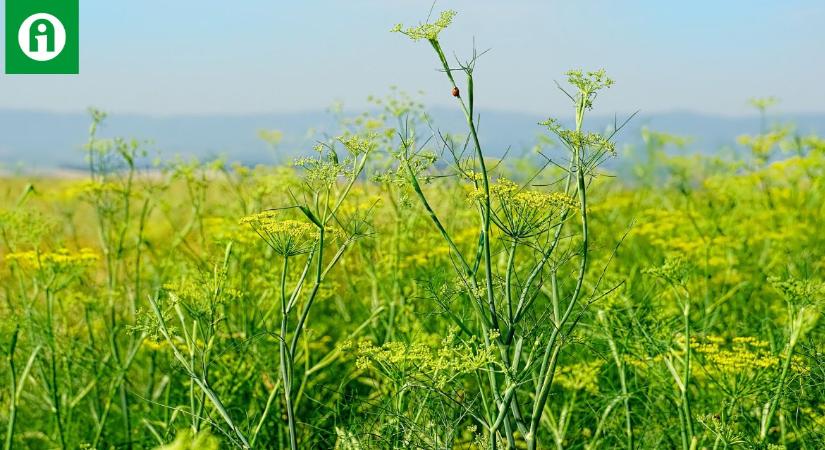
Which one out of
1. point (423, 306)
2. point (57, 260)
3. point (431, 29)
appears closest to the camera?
point (431, 29)

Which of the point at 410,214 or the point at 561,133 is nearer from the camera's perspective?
the point at 561,133

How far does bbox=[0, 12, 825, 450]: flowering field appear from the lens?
9.65ft

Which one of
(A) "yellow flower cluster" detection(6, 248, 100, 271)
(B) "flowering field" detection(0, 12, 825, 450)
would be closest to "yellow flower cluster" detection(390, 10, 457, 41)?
(B) "flowering field" detection(0, 12, 825, 450)

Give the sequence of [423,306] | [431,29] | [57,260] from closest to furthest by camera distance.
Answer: [431,29] → [57,260] → [423,306]

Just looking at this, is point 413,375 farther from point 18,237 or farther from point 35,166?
point 35,166

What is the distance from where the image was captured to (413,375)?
10.3 ft

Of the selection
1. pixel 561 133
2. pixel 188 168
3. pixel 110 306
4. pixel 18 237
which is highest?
pixel 561 133

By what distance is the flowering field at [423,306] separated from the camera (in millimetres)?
2941

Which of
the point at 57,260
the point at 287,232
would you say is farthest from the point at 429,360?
the point at 57,260

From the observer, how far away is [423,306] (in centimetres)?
581

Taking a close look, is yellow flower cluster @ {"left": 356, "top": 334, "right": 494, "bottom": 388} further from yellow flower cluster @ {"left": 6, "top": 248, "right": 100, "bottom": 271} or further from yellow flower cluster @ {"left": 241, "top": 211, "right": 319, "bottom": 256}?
yellow flower cluster @ {"left": 6, "top": 248, "right": 100, "bottom": 271}

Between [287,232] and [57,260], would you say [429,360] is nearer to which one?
[287,232]

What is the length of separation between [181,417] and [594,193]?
4182 millimetres

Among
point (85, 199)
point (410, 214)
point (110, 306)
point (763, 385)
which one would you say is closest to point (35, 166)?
point (85, 199)
